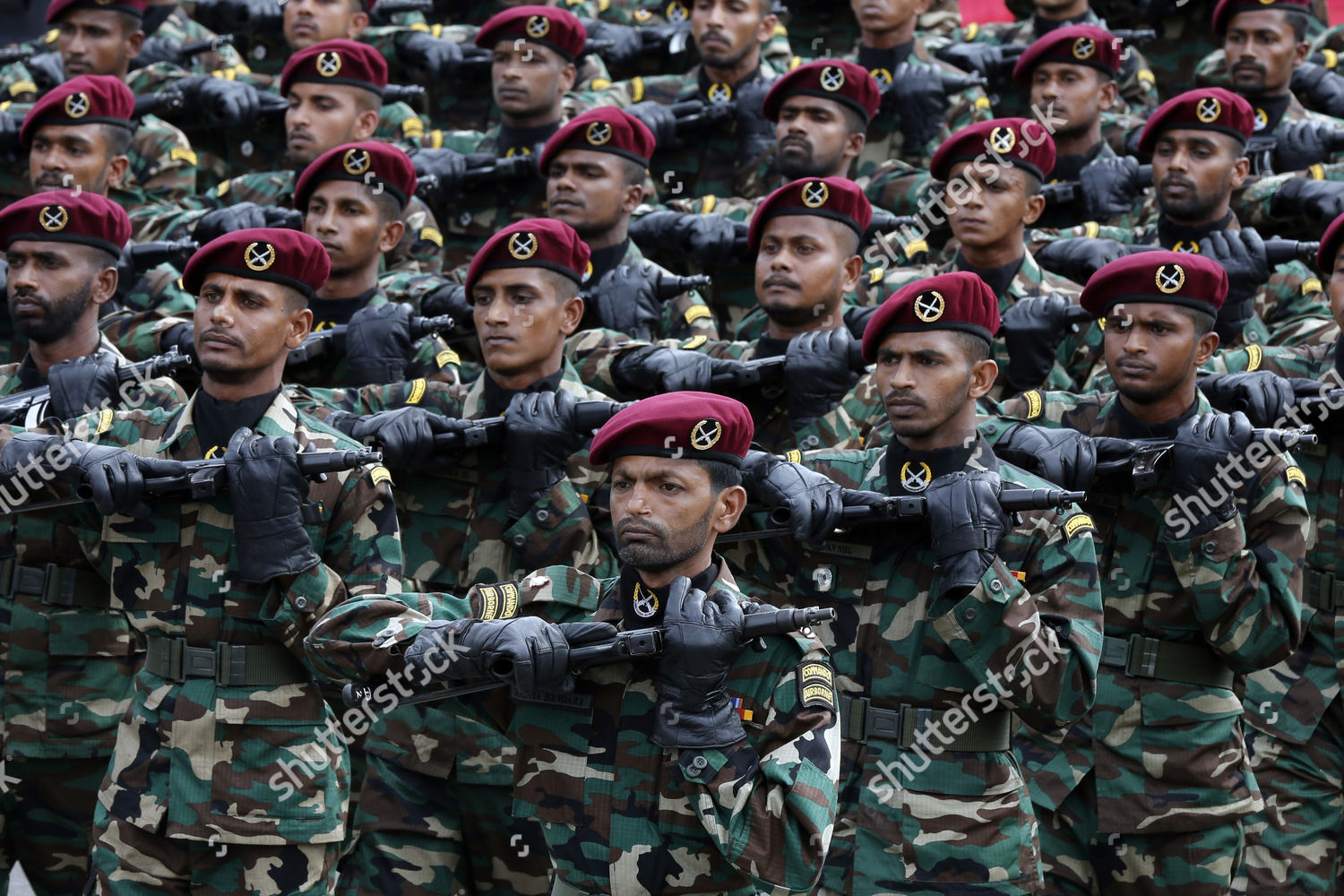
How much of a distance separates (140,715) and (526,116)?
17.3 feet

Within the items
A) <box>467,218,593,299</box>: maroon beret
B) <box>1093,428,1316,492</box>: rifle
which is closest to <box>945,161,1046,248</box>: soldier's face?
<box>467,218,593,299</box>: maroon beret

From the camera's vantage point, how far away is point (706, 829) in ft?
17.4

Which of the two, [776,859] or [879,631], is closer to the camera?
[776,859]

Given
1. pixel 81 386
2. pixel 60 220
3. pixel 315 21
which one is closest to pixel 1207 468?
pixel 81 386

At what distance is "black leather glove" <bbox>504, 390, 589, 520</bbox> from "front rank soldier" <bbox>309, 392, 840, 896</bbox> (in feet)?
5.41

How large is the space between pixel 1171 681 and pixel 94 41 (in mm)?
7922

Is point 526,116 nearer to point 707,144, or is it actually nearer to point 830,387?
point 707,144

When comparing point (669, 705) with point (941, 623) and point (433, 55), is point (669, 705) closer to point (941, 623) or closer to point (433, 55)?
point (941, 623)

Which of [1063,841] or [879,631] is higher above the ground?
[879,631]

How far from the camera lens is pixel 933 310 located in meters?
6.65

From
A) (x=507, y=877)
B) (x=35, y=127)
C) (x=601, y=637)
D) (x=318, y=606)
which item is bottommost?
(x=507, y=877)

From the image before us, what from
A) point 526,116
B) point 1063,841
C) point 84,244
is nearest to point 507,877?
point 1063,841

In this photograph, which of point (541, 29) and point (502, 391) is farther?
point (541, 29)

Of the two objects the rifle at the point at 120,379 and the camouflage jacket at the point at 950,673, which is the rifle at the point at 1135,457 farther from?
the rifle at the point at 120,379
